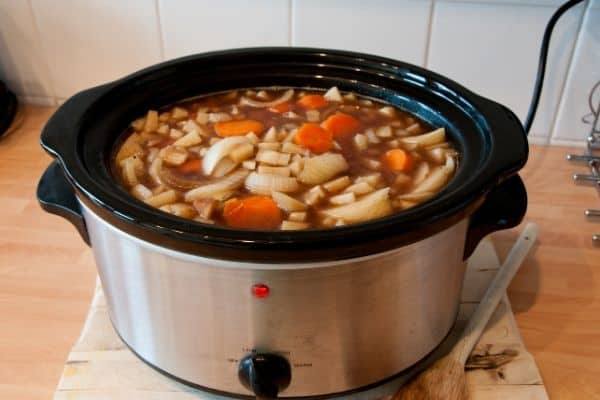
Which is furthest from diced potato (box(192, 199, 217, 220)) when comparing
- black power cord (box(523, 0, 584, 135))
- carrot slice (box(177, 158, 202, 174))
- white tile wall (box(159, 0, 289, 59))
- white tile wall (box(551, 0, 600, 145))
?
white tile wall (box(551, 0, 600, 145))

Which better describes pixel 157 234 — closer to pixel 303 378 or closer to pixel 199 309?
pixel 199 309

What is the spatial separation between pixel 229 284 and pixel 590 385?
0.54 meters

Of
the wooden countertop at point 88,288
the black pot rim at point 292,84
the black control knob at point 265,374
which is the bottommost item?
the wooden countertop at point 88,288

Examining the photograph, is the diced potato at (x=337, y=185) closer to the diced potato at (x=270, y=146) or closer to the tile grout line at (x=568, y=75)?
the diced potato at (x=270, y=146)

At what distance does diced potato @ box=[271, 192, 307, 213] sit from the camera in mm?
843

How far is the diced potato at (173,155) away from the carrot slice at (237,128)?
0.08 m

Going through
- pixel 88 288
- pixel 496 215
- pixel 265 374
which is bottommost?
pixel 88 288

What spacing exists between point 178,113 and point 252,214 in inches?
12.5

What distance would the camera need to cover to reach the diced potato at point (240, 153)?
94cm

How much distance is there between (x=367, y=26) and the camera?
1.39 metres

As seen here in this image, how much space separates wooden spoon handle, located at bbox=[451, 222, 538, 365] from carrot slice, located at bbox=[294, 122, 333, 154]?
1.09ft

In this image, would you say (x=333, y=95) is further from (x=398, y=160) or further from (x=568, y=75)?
(x=568, y=75)

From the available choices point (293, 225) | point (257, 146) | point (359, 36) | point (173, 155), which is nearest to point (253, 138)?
point (257, 146)

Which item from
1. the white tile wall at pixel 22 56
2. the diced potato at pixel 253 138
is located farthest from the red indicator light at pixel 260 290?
the white tile wall at pixel 22 56
